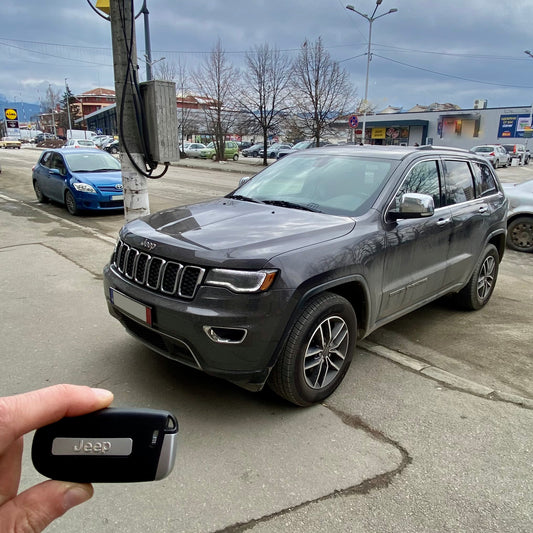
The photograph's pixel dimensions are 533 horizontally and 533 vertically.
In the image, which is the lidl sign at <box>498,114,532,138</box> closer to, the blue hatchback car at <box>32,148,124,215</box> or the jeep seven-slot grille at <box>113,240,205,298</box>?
the blue hatchback car at <box>32,148,124,215</box>

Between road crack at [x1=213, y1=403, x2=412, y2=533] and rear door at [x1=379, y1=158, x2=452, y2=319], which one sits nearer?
road crack at [x1=213, y1=403, x2=412, y2=533]

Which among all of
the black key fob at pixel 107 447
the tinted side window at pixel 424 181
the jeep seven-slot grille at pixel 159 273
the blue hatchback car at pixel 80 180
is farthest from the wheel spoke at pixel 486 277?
the blue hatchback car at pixel 80 180

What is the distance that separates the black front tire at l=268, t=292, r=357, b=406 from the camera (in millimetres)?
2863

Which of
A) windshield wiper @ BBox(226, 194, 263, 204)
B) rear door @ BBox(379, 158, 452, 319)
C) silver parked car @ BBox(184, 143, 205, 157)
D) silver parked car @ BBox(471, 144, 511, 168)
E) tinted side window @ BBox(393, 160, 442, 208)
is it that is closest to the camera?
rear door @ BBox(379, 158, 452, 319)

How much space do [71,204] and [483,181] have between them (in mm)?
8802

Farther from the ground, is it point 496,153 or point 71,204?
point 496,153

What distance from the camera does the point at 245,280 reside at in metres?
2.66

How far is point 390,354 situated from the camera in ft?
13.2

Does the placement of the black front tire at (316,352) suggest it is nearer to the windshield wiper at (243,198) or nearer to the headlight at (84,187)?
the windshield wiper at (243,198)

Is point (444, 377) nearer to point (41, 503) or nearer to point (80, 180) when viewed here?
point (41, 503)

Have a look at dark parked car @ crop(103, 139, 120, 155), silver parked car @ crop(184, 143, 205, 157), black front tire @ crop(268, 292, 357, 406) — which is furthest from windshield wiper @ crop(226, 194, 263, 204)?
dark parked car @ crop(103, 139, 120, 155)

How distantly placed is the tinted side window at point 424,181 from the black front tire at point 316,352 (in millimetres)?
1174

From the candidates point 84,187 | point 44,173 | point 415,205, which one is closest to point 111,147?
point 44,173

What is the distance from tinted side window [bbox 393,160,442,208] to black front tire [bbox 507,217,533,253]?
527 cm
